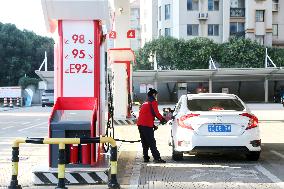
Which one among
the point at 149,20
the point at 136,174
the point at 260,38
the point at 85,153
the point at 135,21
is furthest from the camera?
the point at 135,21

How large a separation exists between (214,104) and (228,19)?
55.1 m

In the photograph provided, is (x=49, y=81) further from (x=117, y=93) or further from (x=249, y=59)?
(x=117, y=93)

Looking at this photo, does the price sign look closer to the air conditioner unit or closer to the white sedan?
the white sedan

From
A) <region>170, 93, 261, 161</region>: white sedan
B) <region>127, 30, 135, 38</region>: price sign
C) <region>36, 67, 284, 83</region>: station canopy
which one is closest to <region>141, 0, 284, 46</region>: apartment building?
<region>36, 67, 284, 83</region>: station canopy

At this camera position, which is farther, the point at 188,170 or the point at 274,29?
the point at 274,29

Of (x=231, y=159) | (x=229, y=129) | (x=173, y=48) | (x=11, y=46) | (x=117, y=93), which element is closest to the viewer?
(x=229, y=129)

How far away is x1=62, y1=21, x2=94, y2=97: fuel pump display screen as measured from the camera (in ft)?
32.7

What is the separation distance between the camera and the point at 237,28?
67.4 m

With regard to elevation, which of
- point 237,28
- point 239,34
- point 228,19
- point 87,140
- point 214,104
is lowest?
point 87,140

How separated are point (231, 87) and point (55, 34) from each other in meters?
55.1

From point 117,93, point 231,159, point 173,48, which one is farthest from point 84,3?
point 173,48

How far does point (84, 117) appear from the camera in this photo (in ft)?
32.2

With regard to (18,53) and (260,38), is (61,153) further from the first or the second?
(18,53)

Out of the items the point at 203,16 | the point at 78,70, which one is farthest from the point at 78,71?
the point at 203,16
